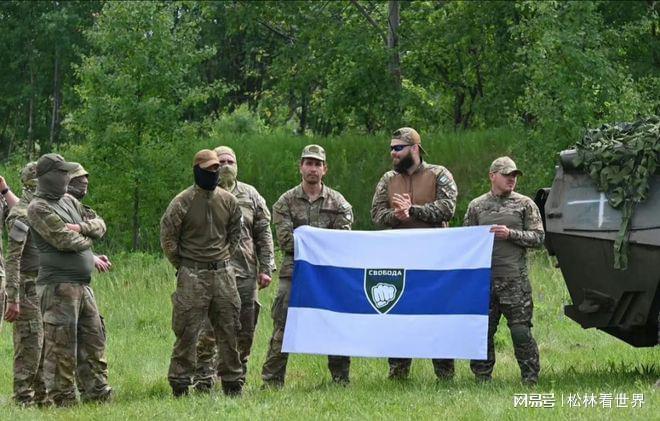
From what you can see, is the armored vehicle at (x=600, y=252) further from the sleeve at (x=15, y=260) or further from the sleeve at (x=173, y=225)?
the sleeve at (x=15, y=260)

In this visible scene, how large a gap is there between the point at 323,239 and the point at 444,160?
679 inches

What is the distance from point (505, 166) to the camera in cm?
1208

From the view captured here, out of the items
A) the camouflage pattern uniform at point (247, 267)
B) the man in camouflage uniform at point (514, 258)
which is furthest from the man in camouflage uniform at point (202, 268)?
the man in camouflage uniform at point (514, 258)

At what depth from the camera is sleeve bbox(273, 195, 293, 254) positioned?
12.5 metres

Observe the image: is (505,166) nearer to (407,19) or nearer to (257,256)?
(257,256)

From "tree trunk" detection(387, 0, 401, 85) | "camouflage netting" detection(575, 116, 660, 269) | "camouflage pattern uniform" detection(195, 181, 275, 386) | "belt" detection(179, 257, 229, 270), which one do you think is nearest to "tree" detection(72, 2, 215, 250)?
"tree trunk" detection(387, 0, 401, 85)

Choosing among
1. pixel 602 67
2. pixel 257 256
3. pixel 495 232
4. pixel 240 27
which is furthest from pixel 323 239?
pixel 240 27

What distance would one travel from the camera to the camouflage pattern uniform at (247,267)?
1226 cm

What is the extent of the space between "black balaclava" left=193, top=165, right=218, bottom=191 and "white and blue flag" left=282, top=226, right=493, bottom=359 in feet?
3.81

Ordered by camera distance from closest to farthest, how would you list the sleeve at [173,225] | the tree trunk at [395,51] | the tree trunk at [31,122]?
the sleeve at [173,225] → the tree trunk at [395,51] → the tree trunk at [31,122]

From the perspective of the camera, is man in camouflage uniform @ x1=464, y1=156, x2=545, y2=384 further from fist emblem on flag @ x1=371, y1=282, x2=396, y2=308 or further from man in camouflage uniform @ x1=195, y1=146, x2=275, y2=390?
man in camouflage uniform @ x1=195, y1=146, x2=275, y2=390

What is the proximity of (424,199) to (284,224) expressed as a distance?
1.26 metres

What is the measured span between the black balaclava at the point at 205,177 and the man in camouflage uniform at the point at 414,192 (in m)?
1.77

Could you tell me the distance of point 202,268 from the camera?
1155cm
